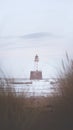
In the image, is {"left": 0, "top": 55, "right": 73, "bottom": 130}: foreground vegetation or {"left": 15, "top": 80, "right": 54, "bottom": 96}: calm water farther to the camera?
{"left": 15, "top": 80, "right": 54, "bottom": 96}: calm water

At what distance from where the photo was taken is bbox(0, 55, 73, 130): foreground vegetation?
176 inches

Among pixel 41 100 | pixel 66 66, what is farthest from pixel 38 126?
pixel 66 66

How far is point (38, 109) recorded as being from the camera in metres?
4.75

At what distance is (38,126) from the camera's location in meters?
4.69

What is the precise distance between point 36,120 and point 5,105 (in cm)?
38

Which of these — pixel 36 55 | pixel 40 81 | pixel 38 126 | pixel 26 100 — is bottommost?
pixel 38 126

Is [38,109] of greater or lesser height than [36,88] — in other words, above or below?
below

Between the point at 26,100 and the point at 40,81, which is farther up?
the point at 40,81

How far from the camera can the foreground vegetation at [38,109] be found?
176 inches

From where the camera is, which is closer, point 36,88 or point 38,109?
point 38,109

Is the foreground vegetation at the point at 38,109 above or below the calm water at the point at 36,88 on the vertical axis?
below

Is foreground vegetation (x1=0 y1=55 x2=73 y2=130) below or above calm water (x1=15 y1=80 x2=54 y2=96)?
below

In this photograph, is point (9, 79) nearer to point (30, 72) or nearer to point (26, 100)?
point (26, 100)

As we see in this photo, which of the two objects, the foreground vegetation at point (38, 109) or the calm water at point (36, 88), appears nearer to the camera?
the foreground vegetation at point (38, 109)
